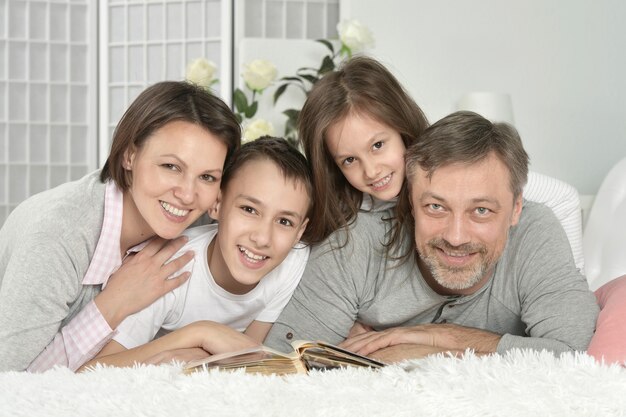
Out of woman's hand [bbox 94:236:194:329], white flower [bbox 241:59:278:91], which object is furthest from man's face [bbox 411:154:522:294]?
white flower [bbox 241:59:278:91]

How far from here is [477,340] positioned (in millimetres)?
1886

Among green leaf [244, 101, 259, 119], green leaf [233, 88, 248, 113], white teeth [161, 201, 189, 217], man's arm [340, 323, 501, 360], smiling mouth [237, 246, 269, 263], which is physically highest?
green leaf [233, 88, 248, 113]

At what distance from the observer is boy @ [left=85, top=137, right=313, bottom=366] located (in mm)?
2029

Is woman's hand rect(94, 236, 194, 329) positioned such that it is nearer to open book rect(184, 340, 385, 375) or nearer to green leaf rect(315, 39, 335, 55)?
open book rect(184, 340, 385, 375)

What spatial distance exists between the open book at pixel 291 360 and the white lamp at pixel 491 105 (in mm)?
2690

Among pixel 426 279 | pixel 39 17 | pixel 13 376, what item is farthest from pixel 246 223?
pixel 39 17

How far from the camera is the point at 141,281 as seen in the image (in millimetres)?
1966

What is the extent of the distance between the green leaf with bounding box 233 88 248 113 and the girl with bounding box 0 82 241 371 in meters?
1.75

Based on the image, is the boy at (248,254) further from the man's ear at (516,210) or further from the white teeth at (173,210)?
the man's ear at (516,210)

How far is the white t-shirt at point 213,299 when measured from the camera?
2.07 m

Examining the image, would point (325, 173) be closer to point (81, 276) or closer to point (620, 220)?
point (81, 276)

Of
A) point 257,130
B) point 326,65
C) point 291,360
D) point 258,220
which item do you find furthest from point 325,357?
point 326,65

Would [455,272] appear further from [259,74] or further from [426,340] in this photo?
[259,74]

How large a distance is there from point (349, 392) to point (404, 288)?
963 millimetres
